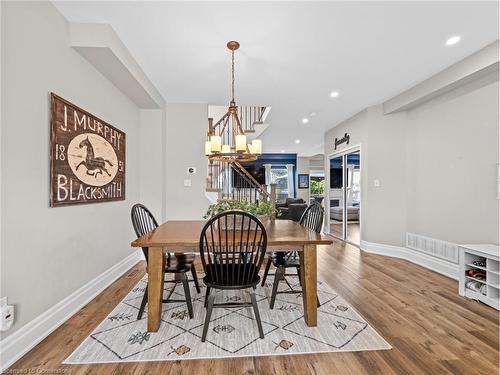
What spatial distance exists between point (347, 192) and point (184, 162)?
351 cm

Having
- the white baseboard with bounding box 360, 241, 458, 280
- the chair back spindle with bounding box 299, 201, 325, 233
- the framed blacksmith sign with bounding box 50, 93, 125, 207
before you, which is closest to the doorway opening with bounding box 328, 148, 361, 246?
the white baseboard with bounding box 360, 241, 458, 280

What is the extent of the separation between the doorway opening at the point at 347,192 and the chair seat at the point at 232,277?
12.3ft

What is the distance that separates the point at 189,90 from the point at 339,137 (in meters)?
3.66

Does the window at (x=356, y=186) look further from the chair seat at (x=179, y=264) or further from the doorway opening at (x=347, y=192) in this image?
the chair seat at (x=179, y=264)

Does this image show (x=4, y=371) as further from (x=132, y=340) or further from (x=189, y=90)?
(x=189, y=90)

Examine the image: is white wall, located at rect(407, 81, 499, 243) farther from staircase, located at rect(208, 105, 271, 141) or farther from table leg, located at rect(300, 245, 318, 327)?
staircase, located at rect(208, 105, 271, 141)

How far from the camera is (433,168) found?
3771 mm

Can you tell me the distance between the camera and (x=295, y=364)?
5.54 feet

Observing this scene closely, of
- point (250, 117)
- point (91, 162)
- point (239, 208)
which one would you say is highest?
point (250, 117)

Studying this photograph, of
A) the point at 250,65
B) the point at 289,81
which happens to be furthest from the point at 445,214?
the point at 250,65

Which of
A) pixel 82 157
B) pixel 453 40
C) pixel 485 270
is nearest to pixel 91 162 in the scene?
pixel 82 157

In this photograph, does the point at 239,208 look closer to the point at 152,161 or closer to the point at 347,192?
the point at 152,161

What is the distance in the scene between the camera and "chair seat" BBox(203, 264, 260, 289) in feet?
6.31

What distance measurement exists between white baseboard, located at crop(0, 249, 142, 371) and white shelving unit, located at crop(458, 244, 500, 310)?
392 cm
